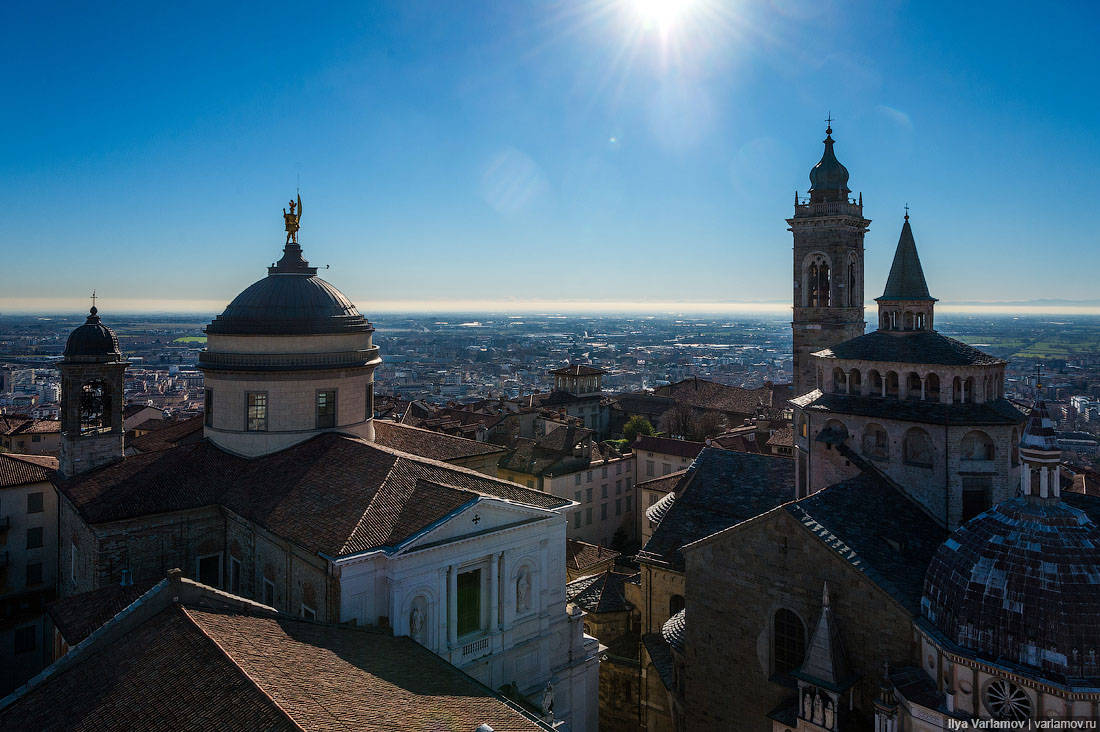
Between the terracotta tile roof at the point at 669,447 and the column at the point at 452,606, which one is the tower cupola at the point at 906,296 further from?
the terracotta tile roof at the point at 669,447

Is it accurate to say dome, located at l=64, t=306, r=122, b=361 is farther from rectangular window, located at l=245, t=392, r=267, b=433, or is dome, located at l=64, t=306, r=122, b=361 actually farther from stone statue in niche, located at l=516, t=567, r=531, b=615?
stone statue in niche, located at l=516, t=567, r=531, b=615

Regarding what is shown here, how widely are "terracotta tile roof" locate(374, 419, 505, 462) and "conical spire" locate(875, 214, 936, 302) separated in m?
16.8

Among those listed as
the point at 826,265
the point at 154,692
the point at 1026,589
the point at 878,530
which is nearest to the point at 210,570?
the point at 154,692

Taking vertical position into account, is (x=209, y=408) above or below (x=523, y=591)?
above

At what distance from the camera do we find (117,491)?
22.2 meters

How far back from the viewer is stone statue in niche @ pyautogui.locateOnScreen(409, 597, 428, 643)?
57.9ft

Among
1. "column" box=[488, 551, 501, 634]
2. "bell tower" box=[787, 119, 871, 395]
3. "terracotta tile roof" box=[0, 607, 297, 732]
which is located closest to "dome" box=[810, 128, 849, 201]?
"bell tower" box=[787, 119, 871, 395]

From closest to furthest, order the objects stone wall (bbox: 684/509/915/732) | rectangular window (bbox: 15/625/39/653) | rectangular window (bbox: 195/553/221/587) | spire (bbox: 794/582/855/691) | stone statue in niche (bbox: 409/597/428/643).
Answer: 1. spire (bbox: 794/582/855/691)
2. stone wall (bbox: 684/509/915/732)
3. stone statue in niche (bbox: 409/597/428/643)
4. rectangular window (bbox: 195/553/221/587)
5. rectangular window (bbox: 15/625/39/653)

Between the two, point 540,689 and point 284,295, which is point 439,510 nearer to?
point 540,689

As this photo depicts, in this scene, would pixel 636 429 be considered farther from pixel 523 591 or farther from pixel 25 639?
pixel 25 639

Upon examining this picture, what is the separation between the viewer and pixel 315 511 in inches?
762

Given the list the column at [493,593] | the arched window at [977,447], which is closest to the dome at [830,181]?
the arched window at [977,447]

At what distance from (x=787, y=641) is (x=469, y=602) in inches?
331

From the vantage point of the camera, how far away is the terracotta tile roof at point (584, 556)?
37.9m
